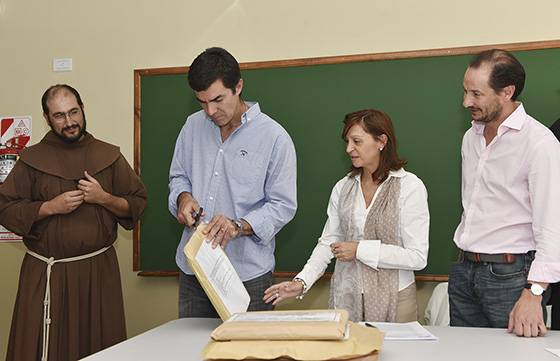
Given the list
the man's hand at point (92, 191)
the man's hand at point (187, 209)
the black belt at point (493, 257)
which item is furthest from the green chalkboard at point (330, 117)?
the man's hand at point (187, 209)

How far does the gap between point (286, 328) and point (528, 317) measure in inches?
30.5

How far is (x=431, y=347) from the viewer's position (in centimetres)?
163

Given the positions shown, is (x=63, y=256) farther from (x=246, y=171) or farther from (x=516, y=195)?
(x=516, y=195)

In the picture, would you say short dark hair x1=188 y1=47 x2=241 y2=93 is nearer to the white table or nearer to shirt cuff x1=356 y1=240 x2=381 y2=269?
shirt cuff x1=356 y1=240 x2=381 y2=269

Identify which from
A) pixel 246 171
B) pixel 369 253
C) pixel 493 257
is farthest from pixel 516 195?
pixel 246 171

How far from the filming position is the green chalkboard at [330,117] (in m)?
3.11

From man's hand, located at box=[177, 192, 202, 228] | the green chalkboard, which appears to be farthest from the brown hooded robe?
man's hand, located at box=[177, 192, 202, 228]

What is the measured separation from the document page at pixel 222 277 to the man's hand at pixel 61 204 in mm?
1141

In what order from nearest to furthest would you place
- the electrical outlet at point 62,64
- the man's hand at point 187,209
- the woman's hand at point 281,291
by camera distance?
1. the woman's hand at point 281,291
2. the man's hand at point 187,209
3. the electrical outlet at point 62,64

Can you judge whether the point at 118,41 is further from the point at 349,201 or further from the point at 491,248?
the point at 491,248

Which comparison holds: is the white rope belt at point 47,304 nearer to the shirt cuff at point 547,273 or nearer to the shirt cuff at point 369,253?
the shirt cuff at point 369,253

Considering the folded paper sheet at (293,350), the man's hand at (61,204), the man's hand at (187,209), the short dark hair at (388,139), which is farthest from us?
the man's hand at (61,204)

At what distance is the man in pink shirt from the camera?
1.88 meters

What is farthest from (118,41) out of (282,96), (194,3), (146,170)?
(282,96)
